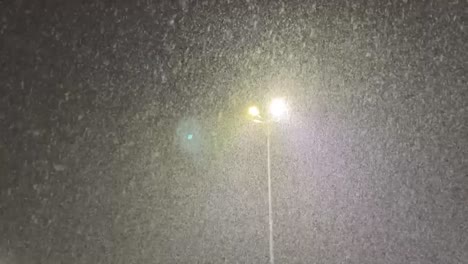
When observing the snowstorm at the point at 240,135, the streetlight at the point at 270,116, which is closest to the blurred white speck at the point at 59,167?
the snowstorm at the point at 240,135

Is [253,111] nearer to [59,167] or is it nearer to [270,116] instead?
[270,116]

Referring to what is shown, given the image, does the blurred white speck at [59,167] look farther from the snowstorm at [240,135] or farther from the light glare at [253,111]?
the light glare at [253,111]

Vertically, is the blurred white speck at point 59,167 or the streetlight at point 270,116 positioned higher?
the streetlight at point 270,116

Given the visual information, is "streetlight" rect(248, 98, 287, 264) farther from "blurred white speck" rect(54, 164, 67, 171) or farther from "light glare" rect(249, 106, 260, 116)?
"blurred white speck" rect(54, 164, 67, 171)

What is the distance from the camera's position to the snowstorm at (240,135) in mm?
647

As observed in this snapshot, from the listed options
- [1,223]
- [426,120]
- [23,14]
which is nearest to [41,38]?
[23,14]

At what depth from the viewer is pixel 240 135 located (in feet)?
2.15

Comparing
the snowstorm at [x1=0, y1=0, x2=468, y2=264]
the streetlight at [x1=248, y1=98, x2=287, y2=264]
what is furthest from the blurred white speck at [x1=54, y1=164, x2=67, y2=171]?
the streetlight at [x1=248, y1=98, x2=287, y2=264]

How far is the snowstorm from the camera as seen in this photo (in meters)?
0.65

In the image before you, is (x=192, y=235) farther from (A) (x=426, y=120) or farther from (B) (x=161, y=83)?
(A) (x=426, y=120)

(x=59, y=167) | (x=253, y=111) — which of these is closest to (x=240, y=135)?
(x=253, y=111)

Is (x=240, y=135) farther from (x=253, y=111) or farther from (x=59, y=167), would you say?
(x=59, y=167)

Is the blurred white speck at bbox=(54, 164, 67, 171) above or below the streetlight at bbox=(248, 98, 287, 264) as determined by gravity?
below

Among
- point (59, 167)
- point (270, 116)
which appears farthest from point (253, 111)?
point (59, 167)
